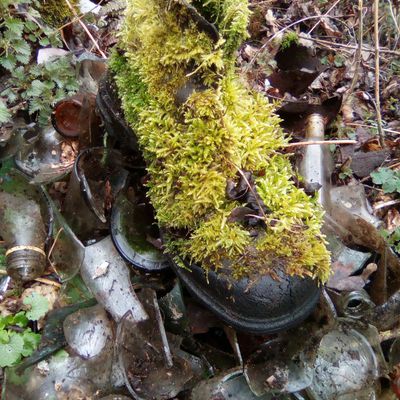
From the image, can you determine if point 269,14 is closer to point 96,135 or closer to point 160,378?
point 96,135

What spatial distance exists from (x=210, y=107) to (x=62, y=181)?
90 centimetres

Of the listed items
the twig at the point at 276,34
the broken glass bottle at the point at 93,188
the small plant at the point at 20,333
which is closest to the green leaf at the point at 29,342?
the small plant at the point at 20,333

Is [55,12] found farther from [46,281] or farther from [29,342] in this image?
[29,342]

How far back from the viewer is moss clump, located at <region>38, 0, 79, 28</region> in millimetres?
2457

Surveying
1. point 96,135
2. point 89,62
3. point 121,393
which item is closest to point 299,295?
point 121,393

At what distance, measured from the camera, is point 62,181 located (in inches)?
74.8

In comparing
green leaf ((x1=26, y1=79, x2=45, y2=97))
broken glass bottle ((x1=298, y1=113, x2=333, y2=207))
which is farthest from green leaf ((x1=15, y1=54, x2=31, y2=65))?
broken glass bottle ((x1=298, y1=113, x2=333, y2=207))

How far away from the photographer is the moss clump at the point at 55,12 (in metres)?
2.46

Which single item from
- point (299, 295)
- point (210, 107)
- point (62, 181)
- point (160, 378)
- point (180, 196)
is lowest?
point (160, 378)

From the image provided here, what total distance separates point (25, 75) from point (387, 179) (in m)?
1.78

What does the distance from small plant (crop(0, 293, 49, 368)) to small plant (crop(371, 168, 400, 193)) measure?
1512 mm

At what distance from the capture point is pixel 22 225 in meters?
1.77

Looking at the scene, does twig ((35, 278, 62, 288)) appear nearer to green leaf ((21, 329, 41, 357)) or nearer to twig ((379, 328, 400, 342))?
green leaf ((21, 329, 41, 357))

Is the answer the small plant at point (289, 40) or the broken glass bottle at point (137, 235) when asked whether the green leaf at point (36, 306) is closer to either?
the broken glass bottle at point (137, 235)
